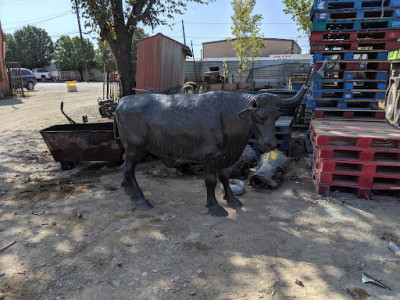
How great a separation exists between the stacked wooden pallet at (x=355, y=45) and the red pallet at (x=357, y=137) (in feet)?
2.88

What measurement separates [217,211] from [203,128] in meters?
1.19

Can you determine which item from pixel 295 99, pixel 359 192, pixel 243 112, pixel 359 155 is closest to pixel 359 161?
pixel 359 155

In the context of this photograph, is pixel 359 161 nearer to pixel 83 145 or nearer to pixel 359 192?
pixel 359 192

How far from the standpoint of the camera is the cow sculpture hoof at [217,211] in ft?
12.9

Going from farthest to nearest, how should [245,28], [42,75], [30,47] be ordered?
[30,47] → [42,75] → [245,28]

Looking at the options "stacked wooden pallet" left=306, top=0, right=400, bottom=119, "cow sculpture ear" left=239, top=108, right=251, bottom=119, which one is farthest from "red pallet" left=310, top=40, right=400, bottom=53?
"cow sculpture ear" left=239, top=108, right=251, bottom=119

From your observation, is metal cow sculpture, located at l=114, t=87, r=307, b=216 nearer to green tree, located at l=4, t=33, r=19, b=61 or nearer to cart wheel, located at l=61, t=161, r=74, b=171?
cart wheel, located at l=61, t=161, r=74, b=171

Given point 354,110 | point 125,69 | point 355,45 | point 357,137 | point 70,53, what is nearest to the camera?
point 357,137

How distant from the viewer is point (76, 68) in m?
47.0

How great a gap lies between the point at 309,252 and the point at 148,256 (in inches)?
70.4

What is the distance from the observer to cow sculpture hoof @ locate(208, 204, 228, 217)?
154 inches

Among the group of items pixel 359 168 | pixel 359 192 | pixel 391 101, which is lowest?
pixel 359 192

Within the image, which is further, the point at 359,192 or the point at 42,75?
the point at 42,75

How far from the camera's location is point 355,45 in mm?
5195
